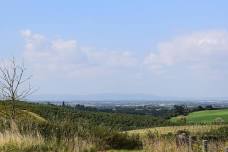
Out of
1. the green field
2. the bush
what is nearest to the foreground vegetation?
the bush

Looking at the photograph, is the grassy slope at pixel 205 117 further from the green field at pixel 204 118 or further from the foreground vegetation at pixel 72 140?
the foreground vegetation at pixel 72 140

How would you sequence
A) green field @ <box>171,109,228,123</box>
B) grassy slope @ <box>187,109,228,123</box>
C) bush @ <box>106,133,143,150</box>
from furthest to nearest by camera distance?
grassy slope @ <box>187,109,228,123</box> < green field @ <box>171,109,228,123</box> < bush @ <box>106,133,143,150</box>

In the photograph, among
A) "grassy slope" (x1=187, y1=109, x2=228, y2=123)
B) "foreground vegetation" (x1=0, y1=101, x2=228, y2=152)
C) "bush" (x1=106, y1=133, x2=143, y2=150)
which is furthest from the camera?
"grassy slope" (x1=187, y1=109, x2=228, y2=123)

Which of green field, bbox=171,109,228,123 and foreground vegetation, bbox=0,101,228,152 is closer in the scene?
foreground vegetation, bbox=0,101,228,152

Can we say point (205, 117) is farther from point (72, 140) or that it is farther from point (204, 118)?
point (72, 140)

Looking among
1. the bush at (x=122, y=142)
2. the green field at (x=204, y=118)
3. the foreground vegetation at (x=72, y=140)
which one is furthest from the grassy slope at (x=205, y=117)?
the foreground vegetation at (x=72, y=140)

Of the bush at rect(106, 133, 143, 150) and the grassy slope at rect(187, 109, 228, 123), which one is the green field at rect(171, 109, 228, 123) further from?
the bush at rect(106, 133, 143, 150)

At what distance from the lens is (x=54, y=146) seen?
19250 mm

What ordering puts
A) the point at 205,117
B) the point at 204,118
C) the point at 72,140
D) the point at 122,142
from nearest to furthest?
the point at 72,140
the point at 122,142
the point at 204,118
the point at 205,117

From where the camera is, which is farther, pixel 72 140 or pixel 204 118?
pixel 204 118

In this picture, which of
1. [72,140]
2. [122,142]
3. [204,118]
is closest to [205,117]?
[204,118]

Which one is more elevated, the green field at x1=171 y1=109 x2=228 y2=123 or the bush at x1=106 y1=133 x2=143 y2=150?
the green field at x1=171 y1=109 x2=228 y2=123

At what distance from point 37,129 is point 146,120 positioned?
4093 cm

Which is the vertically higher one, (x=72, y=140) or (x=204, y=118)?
(x=204, y=118)
